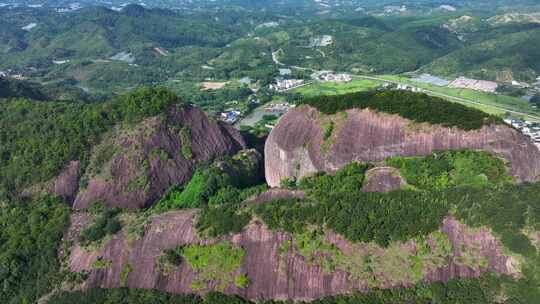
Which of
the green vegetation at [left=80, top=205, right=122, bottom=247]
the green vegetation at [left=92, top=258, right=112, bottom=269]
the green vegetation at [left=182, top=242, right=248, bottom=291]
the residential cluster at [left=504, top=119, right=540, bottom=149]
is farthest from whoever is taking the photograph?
the residential cluster at [left=504, top=119, right=540, bottom=149]

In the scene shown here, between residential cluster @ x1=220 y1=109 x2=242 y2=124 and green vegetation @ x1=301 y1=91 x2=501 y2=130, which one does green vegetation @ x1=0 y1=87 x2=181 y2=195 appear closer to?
green vegetation @ x1=301 y1=91 x2=501 y2=130

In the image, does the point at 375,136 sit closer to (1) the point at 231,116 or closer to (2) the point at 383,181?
(2) the point at 383,181

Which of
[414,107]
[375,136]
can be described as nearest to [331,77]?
[414,107]

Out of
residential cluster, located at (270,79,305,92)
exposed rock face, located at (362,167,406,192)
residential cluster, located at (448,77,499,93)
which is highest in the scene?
exposed rock face, located at (362,167,406,192)

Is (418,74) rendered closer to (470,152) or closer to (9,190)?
(470,152)

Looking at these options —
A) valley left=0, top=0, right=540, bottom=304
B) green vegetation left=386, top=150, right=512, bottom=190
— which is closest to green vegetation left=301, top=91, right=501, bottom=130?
valley left=0, top=0, right=540, bottom=304

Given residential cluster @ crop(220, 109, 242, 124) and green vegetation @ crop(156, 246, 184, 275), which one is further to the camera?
residential cluster @ crop(220, 109, 242, 124)
